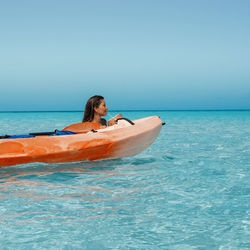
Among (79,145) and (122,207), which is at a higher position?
(79,145)

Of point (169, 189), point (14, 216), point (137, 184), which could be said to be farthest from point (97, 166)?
point (14, 216)

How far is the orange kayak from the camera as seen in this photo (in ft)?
16.2

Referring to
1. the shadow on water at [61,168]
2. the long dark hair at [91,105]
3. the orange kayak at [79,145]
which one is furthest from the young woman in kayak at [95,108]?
the shadow on water at [61,168]

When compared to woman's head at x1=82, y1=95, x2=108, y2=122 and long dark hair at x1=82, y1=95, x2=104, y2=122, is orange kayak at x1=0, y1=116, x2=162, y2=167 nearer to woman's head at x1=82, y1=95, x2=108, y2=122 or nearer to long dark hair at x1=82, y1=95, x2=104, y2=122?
woman's head at x1=82, y1=95, x2=108, y2=122

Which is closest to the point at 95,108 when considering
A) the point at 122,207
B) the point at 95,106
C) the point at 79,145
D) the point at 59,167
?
the point at 95,106

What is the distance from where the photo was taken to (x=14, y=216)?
10.3 feet

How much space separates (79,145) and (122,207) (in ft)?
6.90

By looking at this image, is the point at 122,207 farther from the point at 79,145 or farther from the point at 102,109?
the point at 102,109

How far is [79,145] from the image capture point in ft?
17.4

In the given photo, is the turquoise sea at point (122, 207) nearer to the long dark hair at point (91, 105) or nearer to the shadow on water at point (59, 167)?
the shadow on water at point (59, 167)

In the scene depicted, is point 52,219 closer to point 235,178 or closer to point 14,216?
point 14,216

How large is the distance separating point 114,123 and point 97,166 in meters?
1.12

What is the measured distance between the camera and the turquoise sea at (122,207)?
8.71 ft

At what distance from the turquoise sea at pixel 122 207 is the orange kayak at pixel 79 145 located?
203mm
